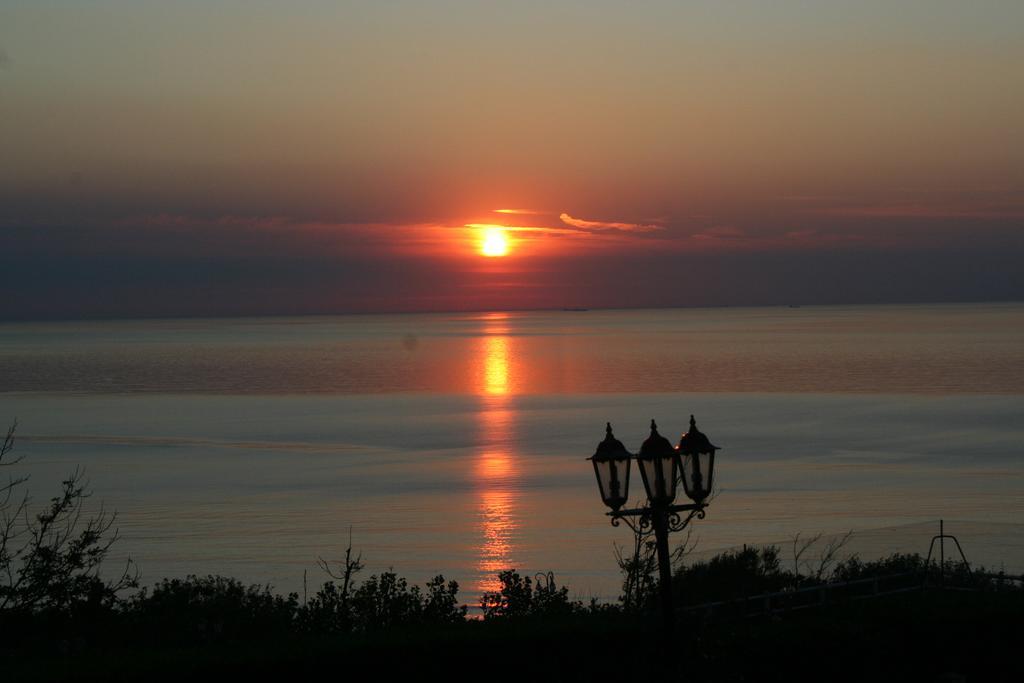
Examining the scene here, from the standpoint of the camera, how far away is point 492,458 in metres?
50.4

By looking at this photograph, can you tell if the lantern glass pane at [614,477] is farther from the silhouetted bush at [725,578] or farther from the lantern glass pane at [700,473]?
the silhouetted bush at [725,578]

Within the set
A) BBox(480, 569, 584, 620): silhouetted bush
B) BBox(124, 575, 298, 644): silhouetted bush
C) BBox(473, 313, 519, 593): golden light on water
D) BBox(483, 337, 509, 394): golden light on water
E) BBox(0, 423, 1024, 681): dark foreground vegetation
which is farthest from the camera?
BBox(483, 337, 509, 394): golden light on water

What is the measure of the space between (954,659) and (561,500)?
1007 inches

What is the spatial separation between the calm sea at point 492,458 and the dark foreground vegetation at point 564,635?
2414 millimetres

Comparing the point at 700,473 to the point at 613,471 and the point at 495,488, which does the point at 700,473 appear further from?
the point at 495,488

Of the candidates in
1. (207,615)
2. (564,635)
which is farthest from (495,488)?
(564,635)

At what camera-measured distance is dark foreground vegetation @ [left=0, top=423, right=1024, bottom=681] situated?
39.1 feet

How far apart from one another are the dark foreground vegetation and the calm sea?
7.92 ft

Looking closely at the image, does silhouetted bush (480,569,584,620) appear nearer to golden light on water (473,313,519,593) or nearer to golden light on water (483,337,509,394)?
golden light on water (473,313,519,593)

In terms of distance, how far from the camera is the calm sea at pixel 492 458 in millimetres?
31719

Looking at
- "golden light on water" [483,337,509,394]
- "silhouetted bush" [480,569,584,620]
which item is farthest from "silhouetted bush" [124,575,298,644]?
"golden light on water" [483,337,509,394]

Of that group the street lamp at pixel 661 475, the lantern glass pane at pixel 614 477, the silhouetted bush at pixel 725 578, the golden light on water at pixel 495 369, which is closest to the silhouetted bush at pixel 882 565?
the silhouetted bush at pixel 725 578

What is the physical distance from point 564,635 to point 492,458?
124 feet

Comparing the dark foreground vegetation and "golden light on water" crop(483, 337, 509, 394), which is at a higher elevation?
"golden light on water" crop(483, 337, 509, 394)
